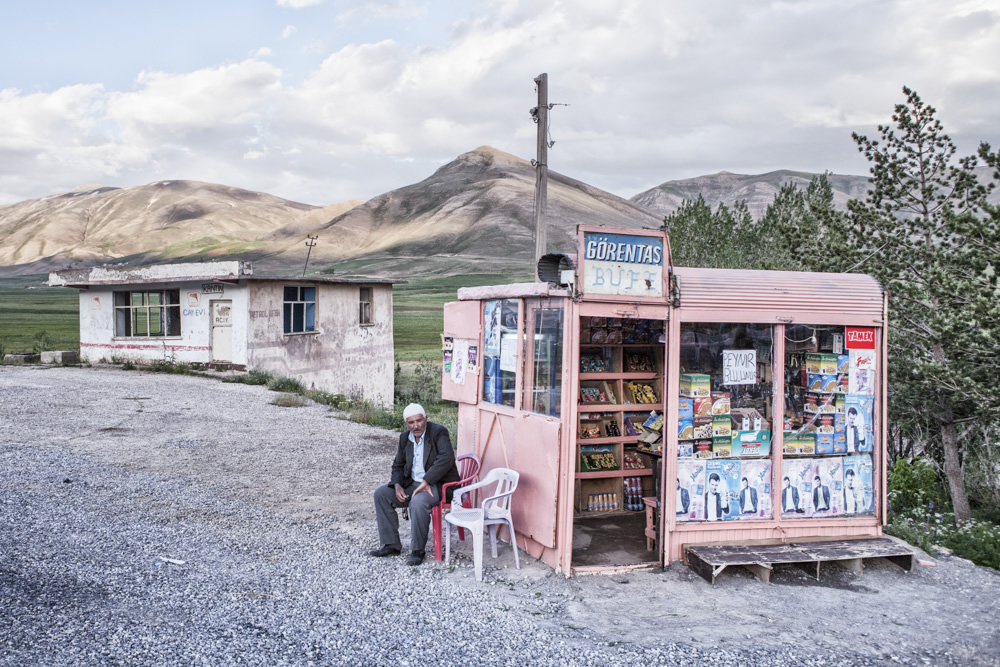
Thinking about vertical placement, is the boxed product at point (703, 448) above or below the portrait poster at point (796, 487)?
above

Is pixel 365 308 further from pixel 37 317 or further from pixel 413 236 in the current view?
pixel 413 236

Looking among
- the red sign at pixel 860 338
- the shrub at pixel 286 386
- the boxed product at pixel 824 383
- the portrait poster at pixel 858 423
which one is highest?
the red sign at pixel 860 338

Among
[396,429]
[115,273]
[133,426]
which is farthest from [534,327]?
[115,273]

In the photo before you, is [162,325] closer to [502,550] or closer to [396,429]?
[396,429]

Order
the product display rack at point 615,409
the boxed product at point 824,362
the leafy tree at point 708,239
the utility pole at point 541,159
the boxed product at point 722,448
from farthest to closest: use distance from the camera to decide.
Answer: the leafy tree at point 708,239 < the utility pole at point 541,159 < the product display rack at point 615,409 < the boxed product at point 824,362 < the boxed product at point 722,448

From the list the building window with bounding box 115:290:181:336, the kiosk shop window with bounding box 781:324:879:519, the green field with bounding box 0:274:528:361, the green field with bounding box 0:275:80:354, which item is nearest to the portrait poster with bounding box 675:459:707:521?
the kiosk shop window with bounding box 781:324:879:519

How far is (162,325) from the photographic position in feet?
78.7

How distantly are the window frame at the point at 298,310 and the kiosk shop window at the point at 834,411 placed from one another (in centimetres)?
1811

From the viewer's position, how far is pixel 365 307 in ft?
86.7

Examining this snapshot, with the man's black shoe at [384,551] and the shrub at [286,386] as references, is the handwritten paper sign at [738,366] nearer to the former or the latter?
the man's black shoe at [384,551]

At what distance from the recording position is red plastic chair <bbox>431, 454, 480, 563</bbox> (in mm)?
6699

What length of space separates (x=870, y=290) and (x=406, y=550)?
5.08 metres

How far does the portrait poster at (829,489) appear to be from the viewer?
703 centimetres

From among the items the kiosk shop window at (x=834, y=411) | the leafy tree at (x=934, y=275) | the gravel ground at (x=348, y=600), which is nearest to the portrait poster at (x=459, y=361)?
the gravel ground at (x=348, y=600)
